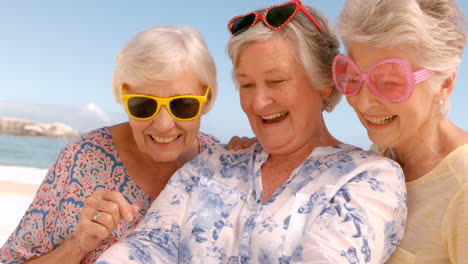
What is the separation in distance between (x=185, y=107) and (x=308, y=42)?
0.76 m

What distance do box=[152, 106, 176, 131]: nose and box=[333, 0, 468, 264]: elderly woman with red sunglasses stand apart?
0.96m

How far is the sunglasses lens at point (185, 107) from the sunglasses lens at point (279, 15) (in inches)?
24.3

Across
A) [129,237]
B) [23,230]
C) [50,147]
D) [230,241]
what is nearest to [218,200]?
[230,241]

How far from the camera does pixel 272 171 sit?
2.59 m


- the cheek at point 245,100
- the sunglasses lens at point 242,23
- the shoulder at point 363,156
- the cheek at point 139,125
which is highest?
the sunglasses lens at point 242,23

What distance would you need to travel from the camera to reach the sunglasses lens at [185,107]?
2.73 meters

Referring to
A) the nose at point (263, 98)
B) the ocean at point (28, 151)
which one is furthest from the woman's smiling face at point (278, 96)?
the ocean at point (28, 151)

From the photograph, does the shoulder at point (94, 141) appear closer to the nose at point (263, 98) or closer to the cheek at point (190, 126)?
the cheek at point (190, 126)

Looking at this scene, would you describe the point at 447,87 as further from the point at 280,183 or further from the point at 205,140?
the point at 205,140

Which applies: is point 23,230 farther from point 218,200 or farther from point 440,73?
point 440,73

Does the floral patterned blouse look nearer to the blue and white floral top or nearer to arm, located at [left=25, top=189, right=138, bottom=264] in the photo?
arm, located at [left=25, top=189, right=138, bottom=264]

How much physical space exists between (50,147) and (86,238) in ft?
114

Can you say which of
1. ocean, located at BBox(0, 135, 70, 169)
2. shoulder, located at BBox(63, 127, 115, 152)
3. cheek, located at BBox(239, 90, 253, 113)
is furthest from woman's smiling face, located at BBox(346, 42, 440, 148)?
ocean, located at BBox(0, 135, 70, 169)

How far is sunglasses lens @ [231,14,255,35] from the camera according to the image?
8.54 feet
